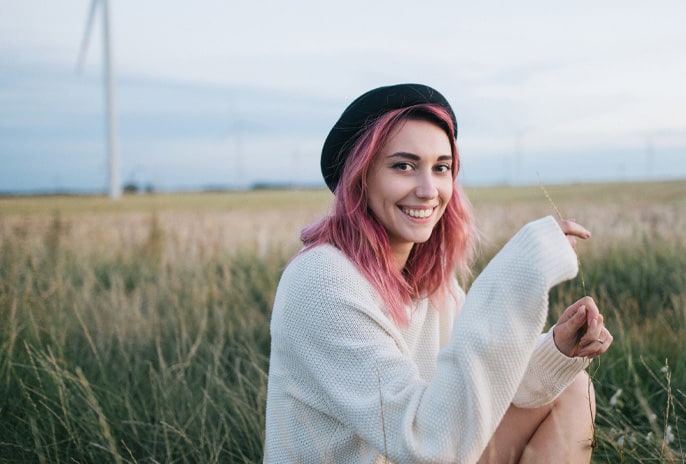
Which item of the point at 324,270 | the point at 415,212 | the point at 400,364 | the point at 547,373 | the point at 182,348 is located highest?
the point at 415,212

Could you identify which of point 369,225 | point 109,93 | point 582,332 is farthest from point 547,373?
point 109,93

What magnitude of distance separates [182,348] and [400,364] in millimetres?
2474

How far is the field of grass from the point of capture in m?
2.62

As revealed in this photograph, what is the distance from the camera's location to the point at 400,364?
1565 mm

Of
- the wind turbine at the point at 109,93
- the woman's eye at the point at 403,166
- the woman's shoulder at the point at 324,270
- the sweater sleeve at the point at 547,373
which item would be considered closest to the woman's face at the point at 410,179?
the woman's eye at the point at 403,166

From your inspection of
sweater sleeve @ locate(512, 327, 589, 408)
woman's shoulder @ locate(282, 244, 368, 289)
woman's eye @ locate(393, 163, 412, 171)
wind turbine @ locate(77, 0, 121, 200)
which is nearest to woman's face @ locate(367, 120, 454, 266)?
woman's eye @ locate(393, 163, 412, 171)

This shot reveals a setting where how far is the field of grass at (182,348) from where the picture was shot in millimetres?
2623

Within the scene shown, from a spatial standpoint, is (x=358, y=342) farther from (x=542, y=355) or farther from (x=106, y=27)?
(x=106, y=27)

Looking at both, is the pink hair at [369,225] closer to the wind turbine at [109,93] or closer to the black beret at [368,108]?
the black beret at [368,108]

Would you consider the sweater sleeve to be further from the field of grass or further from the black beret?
the black beret

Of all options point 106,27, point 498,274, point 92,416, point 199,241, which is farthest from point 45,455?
point 106,27

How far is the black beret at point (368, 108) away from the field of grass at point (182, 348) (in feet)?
1.34

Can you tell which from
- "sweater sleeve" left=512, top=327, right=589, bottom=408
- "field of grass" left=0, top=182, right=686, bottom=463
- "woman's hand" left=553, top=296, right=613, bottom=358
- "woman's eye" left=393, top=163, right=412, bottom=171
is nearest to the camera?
"woman's hand" left=553, top=296, right=613, bottom=358

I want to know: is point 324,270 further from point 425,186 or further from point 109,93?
point 109,93
